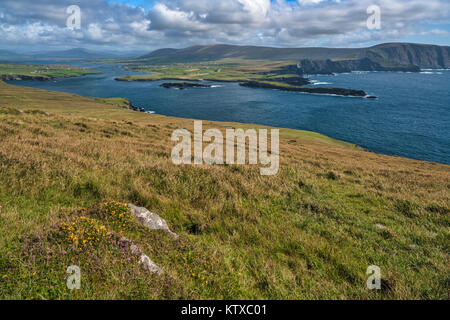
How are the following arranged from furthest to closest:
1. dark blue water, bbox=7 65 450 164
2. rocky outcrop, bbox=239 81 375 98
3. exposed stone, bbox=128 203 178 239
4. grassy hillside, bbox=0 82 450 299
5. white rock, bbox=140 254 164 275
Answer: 1. rocky outcrop, bbox=239 81 375 98
2. dark blue water, bbox=7 65 450 164
3. exposed stone, bbox=128 203 178 239
4. white rock, bbox=140 254 164 275
5. grassy hillside, bbox=0 82 450 299

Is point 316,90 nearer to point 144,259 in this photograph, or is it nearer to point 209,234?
point 209,234

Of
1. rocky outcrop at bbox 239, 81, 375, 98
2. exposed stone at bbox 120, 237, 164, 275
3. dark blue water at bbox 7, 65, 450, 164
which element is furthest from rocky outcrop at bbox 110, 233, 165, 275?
rocky outcrop at bbox 239, 81, 375, 98

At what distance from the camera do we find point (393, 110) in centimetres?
9825

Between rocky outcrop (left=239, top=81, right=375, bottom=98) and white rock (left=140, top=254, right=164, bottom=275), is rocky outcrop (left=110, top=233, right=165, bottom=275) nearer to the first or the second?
white rock (left=140, top=254, right=164, bottom=275)

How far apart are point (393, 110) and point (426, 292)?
4636 inches

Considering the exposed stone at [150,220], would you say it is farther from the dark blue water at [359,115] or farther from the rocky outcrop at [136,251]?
Result: the dark blue water at [359,115]

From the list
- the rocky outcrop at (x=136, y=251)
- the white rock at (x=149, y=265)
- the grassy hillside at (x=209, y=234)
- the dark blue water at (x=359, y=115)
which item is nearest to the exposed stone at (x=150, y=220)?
the grassy hillside at (x=209, y=234)

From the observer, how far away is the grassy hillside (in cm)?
416

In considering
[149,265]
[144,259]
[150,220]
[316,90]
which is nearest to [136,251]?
[144,259]

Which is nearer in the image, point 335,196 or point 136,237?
point 136,237

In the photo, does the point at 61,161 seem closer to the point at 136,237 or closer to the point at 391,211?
the point at 136,237

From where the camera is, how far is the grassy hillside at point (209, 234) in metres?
4.16
